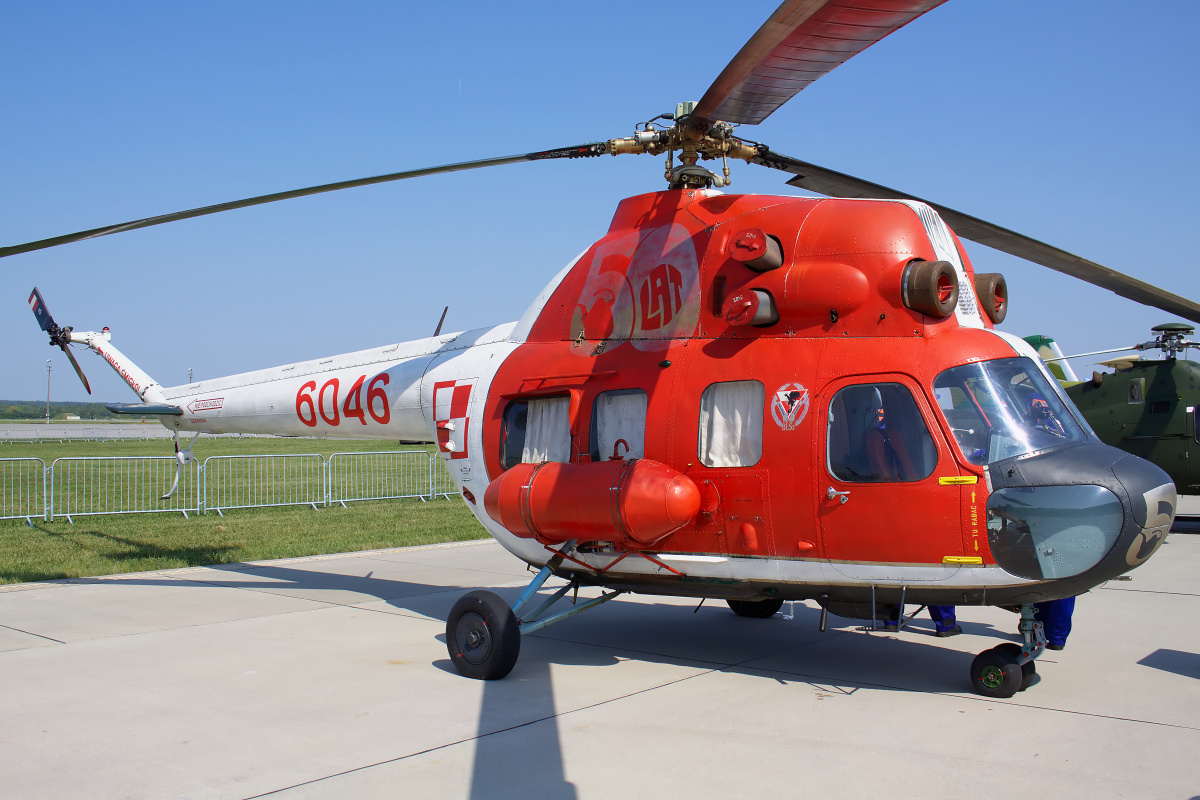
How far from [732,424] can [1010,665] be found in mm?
2451

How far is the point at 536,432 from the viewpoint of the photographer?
25.0ft

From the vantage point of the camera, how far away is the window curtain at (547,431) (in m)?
7.39

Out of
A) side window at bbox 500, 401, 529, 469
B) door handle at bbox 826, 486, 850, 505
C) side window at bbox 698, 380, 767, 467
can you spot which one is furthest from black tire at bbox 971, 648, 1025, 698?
side window at bbox 500, 401, 529, 469

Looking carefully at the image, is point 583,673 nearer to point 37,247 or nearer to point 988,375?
point 988,375

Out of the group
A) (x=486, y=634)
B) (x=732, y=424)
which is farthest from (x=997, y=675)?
(x=486, y=634)

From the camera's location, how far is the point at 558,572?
7.46m

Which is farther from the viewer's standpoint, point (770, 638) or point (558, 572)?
point (770, 638)

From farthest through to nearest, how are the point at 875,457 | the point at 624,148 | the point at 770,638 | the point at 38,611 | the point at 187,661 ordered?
the point at 38,611 → the point at 770,638 → the point at 187,661 → the point at 624,148 → the point at 875,457

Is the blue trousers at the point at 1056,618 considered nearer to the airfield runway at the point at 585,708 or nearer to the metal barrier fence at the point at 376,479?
the airfield runway at the point at 585,708

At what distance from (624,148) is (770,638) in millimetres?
4426

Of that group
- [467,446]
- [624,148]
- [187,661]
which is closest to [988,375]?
[624,148]

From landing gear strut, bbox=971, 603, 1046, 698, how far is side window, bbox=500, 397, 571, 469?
3377 mm

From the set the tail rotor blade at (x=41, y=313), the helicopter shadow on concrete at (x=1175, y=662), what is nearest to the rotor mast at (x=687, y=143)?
the helicopter shadow on concrete at (x=1175, y=662)

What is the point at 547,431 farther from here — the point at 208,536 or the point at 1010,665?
the point at 208,536
